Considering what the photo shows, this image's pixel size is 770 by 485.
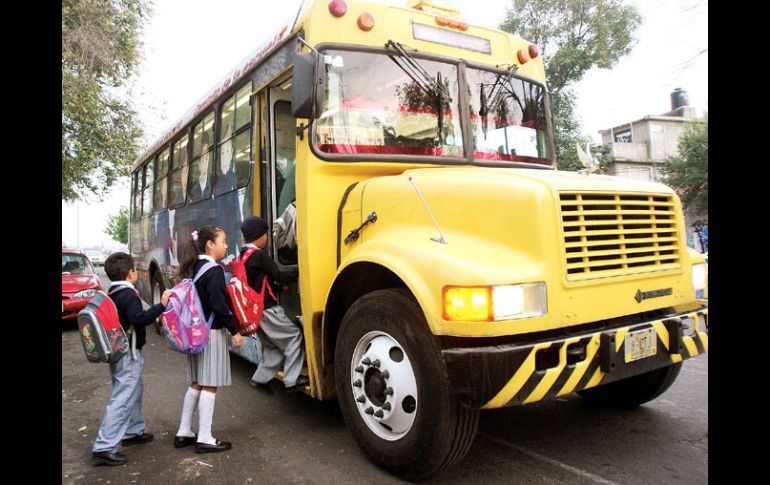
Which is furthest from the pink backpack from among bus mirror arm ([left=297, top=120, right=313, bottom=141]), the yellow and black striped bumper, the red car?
the red car

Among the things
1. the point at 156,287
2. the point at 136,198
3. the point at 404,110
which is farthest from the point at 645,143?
the point at 404,110

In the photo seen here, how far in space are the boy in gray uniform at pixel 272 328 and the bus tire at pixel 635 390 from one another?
2.36 m

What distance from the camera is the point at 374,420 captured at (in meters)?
3.24

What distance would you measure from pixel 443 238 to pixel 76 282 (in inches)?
359

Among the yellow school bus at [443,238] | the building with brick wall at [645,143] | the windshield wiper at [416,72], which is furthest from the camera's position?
the building with brick wall at [645,143]

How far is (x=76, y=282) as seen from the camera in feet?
32.2

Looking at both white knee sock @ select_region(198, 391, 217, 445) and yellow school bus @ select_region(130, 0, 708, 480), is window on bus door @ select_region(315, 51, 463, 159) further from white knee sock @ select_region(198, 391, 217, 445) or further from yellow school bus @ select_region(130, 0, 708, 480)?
white knee sock @ select_region(198, 391, 217, 445)

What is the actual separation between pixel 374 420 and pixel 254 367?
3411mm

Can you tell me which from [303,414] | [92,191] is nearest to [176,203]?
[303,414]

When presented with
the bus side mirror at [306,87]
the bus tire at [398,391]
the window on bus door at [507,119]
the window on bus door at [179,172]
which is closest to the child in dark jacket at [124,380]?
the bus tire at [398,391]

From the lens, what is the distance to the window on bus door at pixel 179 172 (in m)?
7.13

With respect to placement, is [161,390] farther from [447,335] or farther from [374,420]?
[447,335]

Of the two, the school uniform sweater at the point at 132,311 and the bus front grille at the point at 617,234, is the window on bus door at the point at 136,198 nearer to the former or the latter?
the school uniform sweater at the point at 132,311

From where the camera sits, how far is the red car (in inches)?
369
